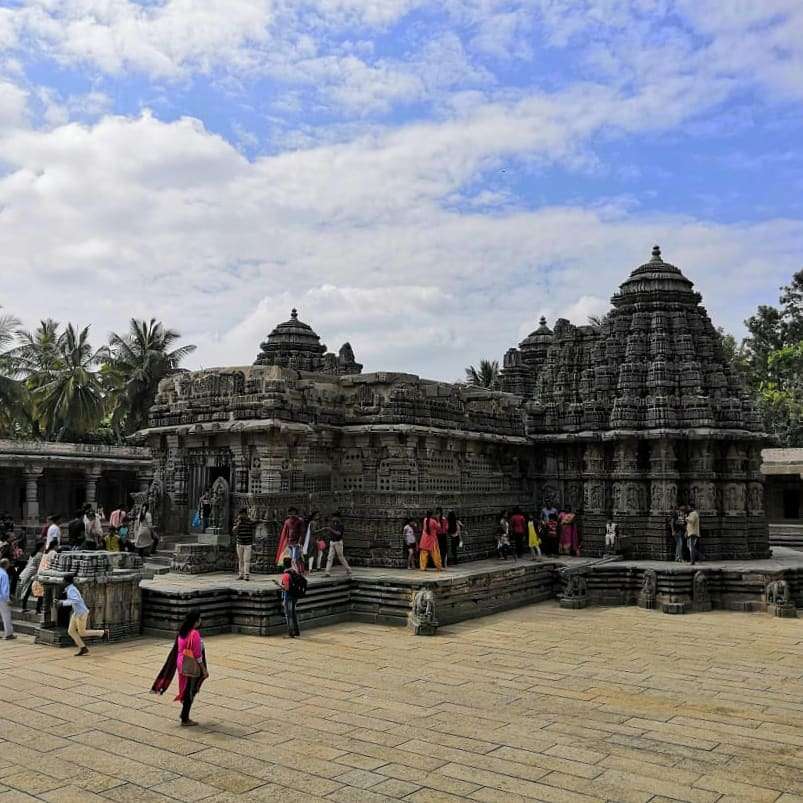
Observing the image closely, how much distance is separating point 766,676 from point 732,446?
9887mm

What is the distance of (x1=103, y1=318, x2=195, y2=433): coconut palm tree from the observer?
36.4 metres

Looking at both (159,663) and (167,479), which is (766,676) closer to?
(159,663)

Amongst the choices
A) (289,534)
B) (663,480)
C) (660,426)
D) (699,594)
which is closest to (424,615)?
(289,534)

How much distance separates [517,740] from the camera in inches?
301

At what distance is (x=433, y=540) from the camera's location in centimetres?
1625

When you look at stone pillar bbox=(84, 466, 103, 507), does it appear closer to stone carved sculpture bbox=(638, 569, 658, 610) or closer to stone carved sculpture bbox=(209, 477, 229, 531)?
stone carved sculpture bbox=(209, 477, 229, 531)

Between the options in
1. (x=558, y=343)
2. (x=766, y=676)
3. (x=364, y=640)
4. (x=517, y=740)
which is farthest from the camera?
(x=558, y=343)

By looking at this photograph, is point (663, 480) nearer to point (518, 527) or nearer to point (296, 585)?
point (518, 527)

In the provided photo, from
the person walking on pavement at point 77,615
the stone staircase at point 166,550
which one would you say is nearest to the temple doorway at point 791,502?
the stone staircase at point 166,550

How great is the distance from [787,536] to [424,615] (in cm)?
1635

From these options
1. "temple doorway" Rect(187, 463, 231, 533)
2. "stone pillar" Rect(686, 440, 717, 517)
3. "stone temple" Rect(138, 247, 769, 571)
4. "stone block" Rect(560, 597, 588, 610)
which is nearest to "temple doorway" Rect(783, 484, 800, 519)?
"stone temple" Rect(138, 247, 769, 571)

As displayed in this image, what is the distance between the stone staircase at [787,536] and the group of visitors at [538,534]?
315 inches

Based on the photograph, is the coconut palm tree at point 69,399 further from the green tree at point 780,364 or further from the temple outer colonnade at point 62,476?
the green tree at point 780,364

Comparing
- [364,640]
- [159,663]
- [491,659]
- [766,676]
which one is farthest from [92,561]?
[766,676]
